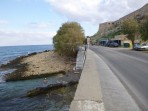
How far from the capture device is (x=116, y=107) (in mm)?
9203

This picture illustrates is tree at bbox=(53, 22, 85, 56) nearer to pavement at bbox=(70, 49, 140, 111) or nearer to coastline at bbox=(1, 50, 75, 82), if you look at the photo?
coastline at bbox=(1, 50, 75, 82)

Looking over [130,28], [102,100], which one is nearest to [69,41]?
[130,28]

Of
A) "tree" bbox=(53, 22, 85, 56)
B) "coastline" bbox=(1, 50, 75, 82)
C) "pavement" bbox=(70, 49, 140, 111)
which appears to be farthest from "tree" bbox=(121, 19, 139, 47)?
"pavement" bbox=(70, 49, 140, 111)

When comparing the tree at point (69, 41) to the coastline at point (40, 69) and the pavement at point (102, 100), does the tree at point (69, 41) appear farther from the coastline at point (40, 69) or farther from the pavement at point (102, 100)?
the pavement at point (102, 100)

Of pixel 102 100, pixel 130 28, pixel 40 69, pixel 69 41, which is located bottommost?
pixel 40 69

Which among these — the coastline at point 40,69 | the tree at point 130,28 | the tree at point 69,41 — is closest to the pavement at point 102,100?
the coastline at point 40,69

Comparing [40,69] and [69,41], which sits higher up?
[69,41]

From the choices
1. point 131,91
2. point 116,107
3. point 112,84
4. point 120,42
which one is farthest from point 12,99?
point 120,42

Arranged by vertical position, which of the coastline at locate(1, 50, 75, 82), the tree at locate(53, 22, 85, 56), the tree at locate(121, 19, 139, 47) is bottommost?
the coastline at locate(1, 50, 75, 82)

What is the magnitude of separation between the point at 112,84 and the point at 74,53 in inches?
1993

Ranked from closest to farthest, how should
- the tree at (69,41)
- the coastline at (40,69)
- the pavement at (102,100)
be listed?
the pavement at (102,100), the coastline at (40,69), the tree at (69,41)

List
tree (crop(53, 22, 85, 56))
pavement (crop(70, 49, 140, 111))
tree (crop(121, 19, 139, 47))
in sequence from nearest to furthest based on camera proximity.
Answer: pavement (crop(70, 49, 140, 111)), tree (crop(53, 22, 85, 56)), tree (crop(121, 19, 139, 47))

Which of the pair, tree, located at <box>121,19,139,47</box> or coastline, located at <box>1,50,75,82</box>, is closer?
coastline, located at <box>1,50,75,82</box>

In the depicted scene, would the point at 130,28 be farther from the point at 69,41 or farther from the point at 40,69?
the point at 40,69
